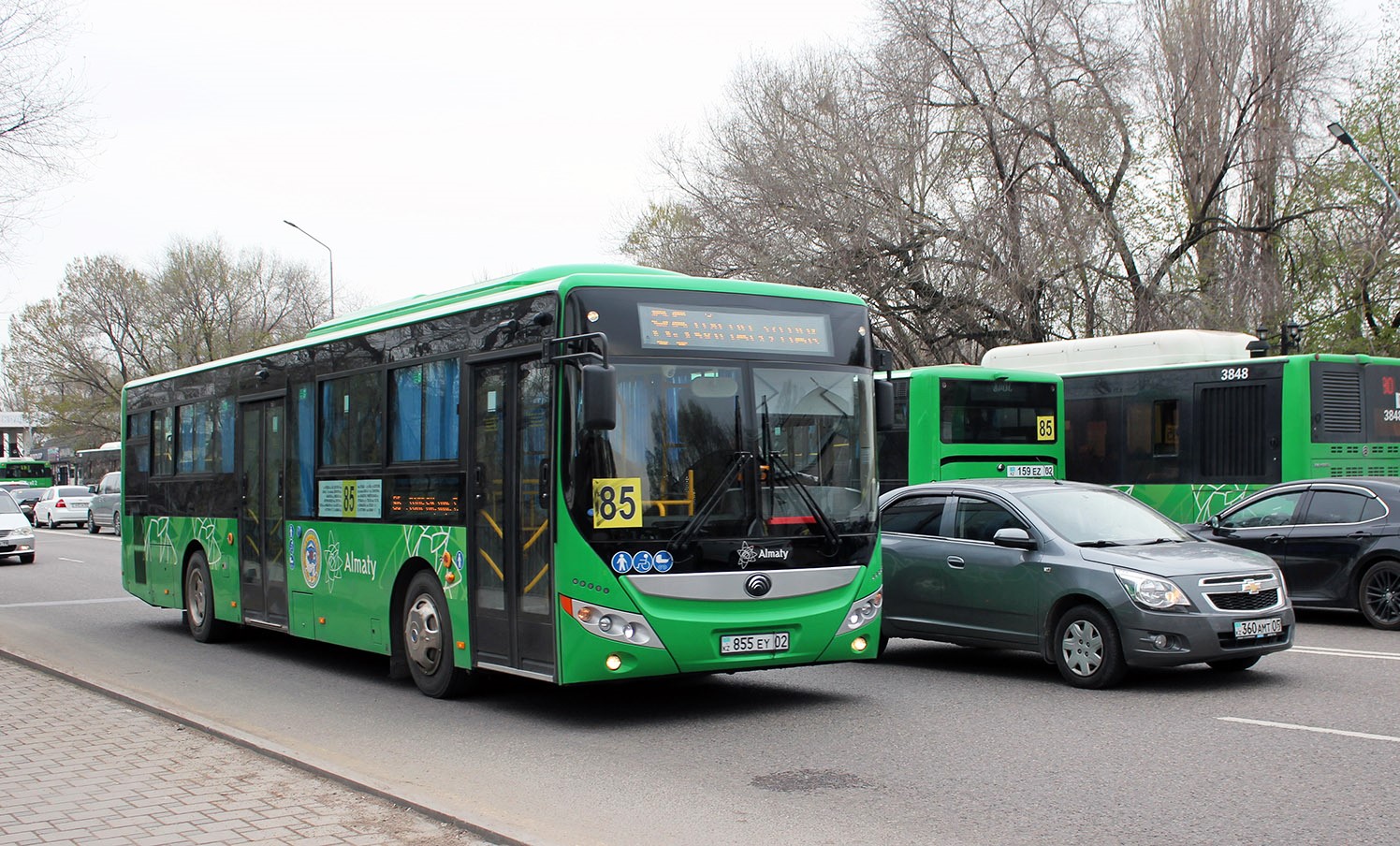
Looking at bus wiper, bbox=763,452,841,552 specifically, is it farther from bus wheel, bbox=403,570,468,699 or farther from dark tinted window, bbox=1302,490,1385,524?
dark tinted window, bbox=1302,490,1385,524

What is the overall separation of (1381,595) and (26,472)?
67.5 m

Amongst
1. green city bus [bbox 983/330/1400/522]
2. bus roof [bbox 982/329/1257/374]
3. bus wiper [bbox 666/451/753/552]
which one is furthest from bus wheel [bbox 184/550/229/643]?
bus roof [bbox 982/329/1257/374]

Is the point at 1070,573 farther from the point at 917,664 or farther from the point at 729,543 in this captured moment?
the point at 729,543

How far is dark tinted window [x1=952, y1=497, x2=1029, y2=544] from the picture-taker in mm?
11414

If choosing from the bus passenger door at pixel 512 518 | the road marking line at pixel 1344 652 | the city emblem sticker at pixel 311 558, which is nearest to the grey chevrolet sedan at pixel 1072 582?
the road marking line at pixel 1344 652

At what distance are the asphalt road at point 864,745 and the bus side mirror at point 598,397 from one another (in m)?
2.03

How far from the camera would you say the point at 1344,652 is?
12.3 meters

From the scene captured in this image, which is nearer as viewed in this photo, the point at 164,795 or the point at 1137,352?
the point at 164,795

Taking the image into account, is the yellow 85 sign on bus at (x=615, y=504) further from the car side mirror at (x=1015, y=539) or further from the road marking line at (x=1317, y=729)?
the road marking line at (x=1317, y=729)

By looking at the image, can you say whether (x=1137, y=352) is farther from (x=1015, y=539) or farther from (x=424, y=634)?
(x=424, y=634)

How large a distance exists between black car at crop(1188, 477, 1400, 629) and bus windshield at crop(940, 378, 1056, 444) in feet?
16.6

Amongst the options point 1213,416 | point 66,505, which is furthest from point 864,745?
point 66,505

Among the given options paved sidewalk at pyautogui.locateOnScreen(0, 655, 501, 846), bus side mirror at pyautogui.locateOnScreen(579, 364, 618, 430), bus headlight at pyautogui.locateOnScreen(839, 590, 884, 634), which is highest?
bus side mirror at pyautogui.locateOnScreen(579, 364, 618, 430)

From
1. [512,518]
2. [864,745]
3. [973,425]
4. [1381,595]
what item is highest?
[973,425]
